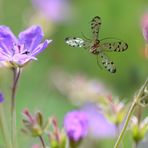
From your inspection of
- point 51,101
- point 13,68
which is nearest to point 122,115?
point 13,68

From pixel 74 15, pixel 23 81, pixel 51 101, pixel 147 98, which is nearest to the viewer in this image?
pixel 147 98

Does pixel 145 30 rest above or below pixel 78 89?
above

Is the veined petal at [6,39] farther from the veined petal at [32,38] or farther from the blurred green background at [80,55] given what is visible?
the blurred green background at [80,55]

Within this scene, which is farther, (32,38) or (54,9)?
(54,9)

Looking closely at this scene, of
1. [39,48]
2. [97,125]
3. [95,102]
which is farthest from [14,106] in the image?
[97,125]

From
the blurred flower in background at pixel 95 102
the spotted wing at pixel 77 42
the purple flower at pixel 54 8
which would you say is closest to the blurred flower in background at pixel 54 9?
the purple flower at pixel 54 8

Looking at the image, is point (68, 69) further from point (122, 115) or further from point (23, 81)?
point (122, 115)

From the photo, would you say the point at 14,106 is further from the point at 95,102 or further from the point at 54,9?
the point at 54,9

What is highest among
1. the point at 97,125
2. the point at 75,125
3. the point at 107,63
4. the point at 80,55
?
the point at 107,63
